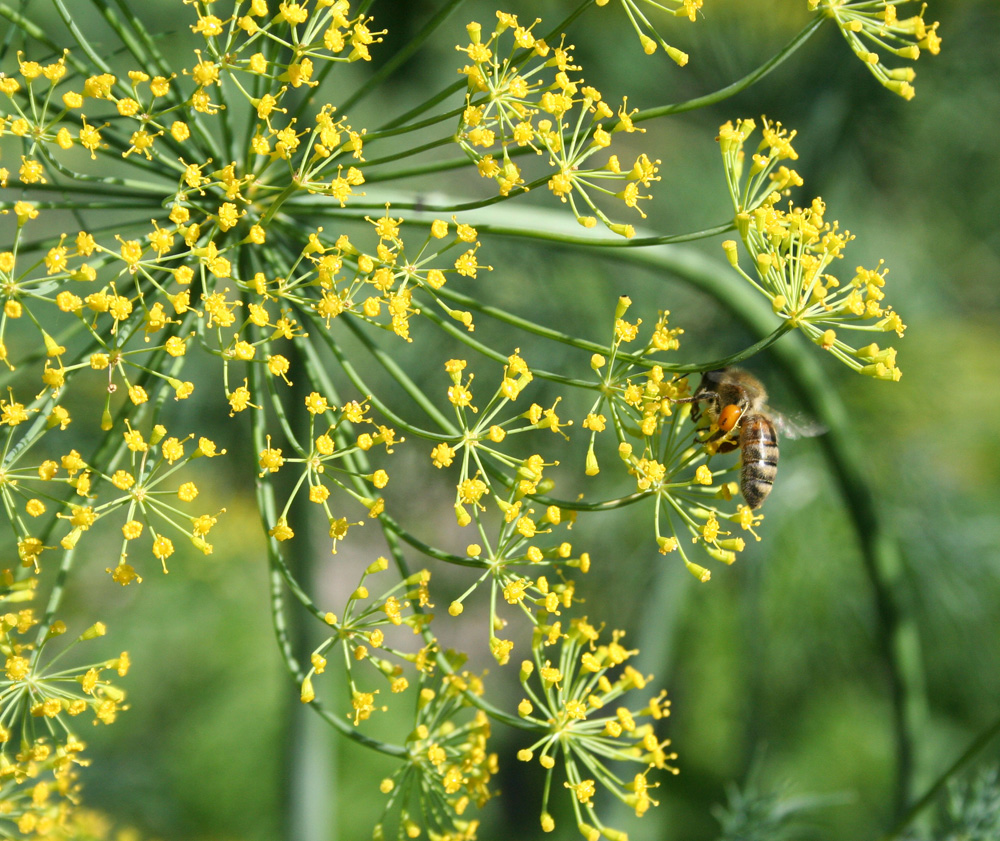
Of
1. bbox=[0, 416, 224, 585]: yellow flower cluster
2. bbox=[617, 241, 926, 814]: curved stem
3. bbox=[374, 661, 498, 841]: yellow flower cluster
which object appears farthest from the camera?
bbox=[617, 241, 926, 814]: curved stem

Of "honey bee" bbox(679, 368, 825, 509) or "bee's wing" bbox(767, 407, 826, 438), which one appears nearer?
"honey bee" bbox(679, 368, 825, 509)

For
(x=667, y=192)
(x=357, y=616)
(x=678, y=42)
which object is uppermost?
(x=678, y=42)

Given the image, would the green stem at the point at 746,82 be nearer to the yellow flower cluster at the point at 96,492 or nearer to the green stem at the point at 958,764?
the yellow flower cluster at the point at 96,492

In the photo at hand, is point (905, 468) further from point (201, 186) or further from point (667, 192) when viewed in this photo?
point (201, 186)

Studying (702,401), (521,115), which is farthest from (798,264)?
(521,115)

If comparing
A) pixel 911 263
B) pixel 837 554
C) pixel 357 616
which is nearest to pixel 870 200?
pixel 911 263

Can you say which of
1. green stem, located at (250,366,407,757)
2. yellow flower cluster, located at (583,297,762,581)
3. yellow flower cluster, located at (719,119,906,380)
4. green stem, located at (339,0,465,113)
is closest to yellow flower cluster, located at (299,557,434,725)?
green stem, located at (250,366,407,757)

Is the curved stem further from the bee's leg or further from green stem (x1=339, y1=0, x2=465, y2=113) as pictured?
green stem (x1=339, y1=0, x2=465, y2=113)
